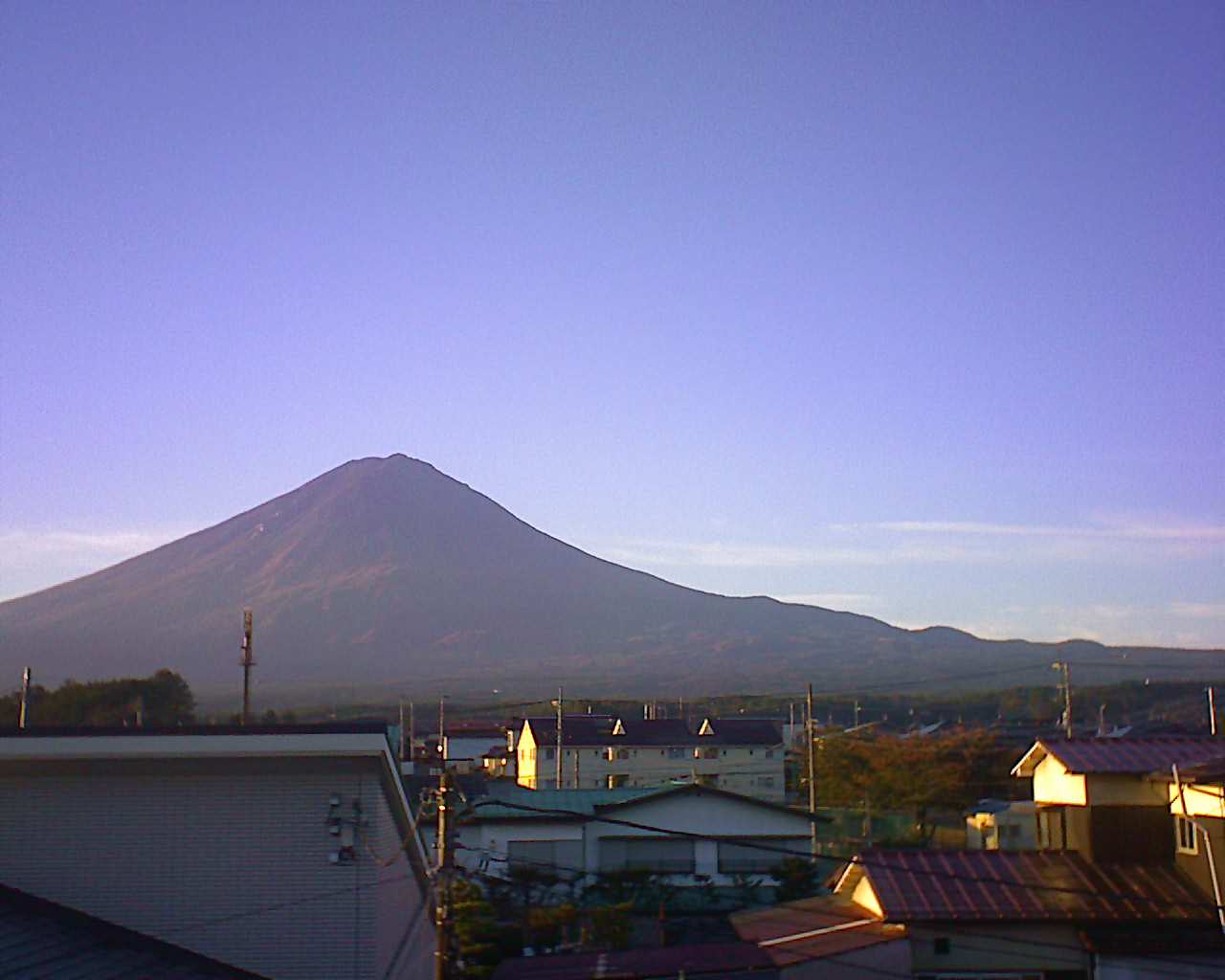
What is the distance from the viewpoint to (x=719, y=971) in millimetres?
13203

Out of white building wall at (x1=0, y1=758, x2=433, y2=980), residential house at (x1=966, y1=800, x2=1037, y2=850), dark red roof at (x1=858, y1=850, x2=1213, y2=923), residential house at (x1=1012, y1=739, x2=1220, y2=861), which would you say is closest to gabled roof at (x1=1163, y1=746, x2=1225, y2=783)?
residential house at (x1=1012, y1=739, x2=1220, y2=861)

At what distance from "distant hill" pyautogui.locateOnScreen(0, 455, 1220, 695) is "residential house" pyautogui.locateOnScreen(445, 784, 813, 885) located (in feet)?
96.8

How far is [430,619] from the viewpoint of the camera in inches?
3745

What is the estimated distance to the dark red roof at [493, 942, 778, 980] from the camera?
13250 mm

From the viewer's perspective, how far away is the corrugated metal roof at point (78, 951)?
7613 millimetres

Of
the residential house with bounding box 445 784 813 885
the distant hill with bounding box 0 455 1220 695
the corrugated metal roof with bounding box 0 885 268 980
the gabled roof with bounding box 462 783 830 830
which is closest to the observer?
the corrugated metal roof with bounding box 0 885 268 980

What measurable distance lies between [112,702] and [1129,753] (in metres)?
27.7

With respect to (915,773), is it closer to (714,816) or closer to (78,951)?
(714,816)

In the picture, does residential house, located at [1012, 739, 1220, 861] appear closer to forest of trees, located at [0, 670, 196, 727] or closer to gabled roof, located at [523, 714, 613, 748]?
forest of trees, located at [0, 670, 196, 727]

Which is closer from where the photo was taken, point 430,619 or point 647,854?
point 647,854

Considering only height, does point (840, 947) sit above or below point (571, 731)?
below

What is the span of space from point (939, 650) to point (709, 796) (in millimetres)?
81809

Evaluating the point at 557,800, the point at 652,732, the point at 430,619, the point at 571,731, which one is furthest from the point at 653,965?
the point at 430,619

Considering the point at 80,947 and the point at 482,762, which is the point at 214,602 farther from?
the point at 80,947
